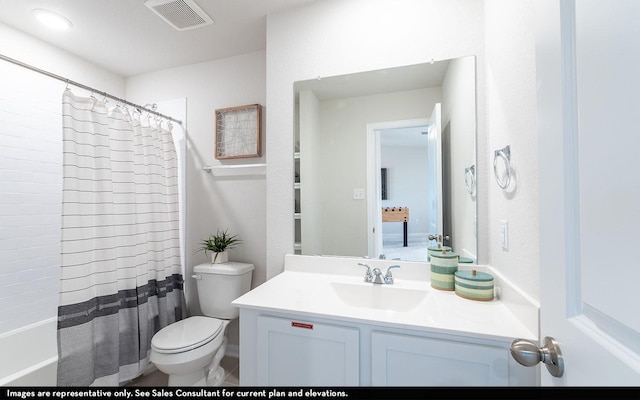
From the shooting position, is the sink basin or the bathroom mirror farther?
the bathroom mirror

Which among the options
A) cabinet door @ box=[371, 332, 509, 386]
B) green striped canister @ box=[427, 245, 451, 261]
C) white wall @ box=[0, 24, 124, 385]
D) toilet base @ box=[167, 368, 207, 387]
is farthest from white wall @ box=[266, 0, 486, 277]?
white wall @ box=[0, 24, 124, 385]

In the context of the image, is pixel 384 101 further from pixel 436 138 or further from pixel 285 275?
pixel 285 275

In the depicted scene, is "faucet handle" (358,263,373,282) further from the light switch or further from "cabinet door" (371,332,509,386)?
the light switch

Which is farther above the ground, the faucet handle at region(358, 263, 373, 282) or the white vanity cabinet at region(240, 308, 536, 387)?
the faucet handle at region(358, 263, 373, 282)

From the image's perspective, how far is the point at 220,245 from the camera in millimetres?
2115

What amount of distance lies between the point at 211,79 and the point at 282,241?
1.61m

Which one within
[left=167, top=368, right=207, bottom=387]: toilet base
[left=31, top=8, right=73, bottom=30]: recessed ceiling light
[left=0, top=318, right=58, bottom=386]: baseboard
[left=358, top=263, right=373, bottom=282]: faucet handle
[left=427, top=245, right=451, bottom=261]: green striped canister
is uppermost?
[left=31, top=8, right=73, bottom=30]: recessed ceiling light

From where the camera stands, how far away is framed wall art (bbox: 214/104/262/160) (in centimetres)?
218

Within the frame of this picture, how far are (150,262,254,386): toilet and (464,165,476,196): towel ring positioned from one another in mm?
1596

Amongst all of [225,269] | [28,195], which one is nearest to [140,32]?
[28,195]

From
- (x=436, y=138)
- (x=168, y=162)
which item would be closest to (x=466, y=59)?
(x=436, y=138)

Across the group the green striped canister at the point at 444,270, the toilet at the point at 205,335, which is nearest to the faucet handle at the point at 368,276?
the green striped canister at the point at 444,270

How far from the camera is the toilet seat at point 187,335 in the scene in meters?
1.56

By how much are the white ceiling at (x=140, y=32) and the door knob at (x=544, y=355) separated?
1.94 metres
